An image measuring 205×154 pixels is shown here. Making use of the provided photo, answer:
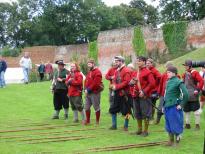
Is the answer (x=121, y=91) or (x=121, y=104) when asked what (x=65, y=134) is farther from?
(x=121, y=91)

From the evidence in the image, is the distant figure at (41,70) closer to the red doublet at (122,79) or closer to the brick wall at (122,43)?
the brick wall at (122,43)

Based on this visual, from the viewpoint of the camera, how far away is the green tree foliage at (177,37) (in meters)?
33.7

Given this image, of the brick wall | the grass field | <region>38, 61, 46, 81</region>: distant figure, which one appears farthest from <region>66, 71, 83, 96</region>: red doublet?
the brick wall

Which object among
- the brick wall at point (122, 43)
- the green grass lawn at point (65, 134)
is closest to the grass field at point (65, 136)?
the green grass lawn at point (65, 134)

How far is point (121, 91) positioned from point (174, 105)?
2317 millimetres

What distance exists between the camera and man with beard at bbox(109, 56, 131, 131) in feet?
40.5

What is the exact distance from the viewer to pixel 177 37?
111 feet

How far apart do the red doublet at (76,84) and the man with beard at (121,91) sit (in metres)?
1.45

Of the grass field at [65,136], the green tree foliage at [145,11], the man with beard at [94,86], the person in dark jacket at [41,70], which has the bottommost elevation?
the grass field at [65,136]

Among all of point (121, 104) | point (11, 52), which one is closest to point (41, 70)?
point (121, 104)

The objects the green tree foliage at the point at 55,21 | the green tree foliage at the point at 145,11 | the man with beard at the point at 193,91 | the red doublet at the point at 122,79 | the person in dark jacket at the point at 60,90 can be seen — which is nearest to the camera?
the red doublet at the point at 122,79

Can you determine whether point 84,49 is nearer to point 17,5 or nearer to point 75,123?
point 17,5

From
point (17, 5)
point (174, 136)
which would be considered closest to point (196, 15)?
point (17, 5)

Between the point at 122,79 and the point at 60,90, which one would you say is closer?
the point at 122,79
